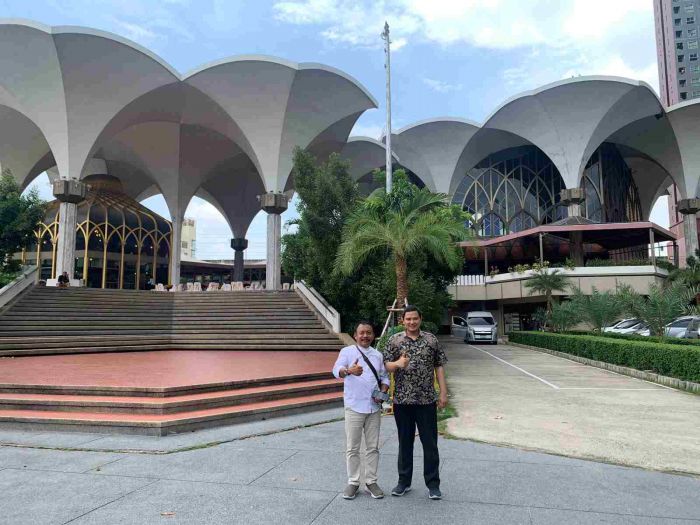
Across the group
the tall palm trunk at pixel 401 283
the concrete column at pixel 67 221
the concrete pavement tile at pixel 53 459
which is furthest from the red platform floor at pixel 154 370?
the concrete column at pixel 67 221

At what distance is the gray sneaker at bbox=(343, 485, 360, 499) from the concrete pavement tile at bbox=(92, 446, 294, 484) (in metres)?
0.98

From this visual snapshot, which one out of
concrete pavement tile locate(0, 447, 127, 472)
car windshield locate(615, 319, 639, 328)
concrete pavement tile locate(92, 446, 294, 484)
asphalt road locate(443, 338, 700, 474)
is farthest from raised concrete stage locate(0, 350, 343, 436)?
car windshield locate(615, 319, 639, 328)

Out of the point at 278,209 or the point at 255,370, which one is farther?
the point at 278,209

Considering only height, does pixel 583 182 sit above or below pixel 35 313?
above

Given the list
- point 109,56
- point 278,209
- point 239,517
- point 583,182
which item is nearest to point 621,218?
point 583,182

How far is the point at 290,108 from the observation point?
27953mm

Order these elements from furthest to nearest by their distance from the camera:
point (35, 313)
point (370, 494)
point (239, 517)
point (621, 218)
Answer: point (621, 218), point (35, 313), point (370, 494), point (239, 517)

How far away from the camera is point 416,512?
3625 mm

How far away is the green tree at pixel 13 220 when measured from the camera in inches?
795

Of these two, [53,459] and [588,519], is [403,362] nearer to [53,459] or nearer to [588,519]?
[588,519]

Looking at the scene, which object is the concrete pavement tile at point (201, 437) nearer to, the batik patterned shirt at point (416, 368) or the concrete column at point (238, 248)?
the batik patterned shirt at point (416, 368)

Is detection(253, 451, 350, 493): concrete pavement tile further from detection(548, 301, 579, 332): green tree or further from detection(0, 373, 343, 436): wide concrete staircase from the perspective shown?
detection(548, 301, 579, 332): green tree

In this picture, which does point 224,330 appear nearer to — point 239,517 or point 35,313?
point 35,313

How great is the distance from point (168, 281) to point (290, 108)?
16408mm
